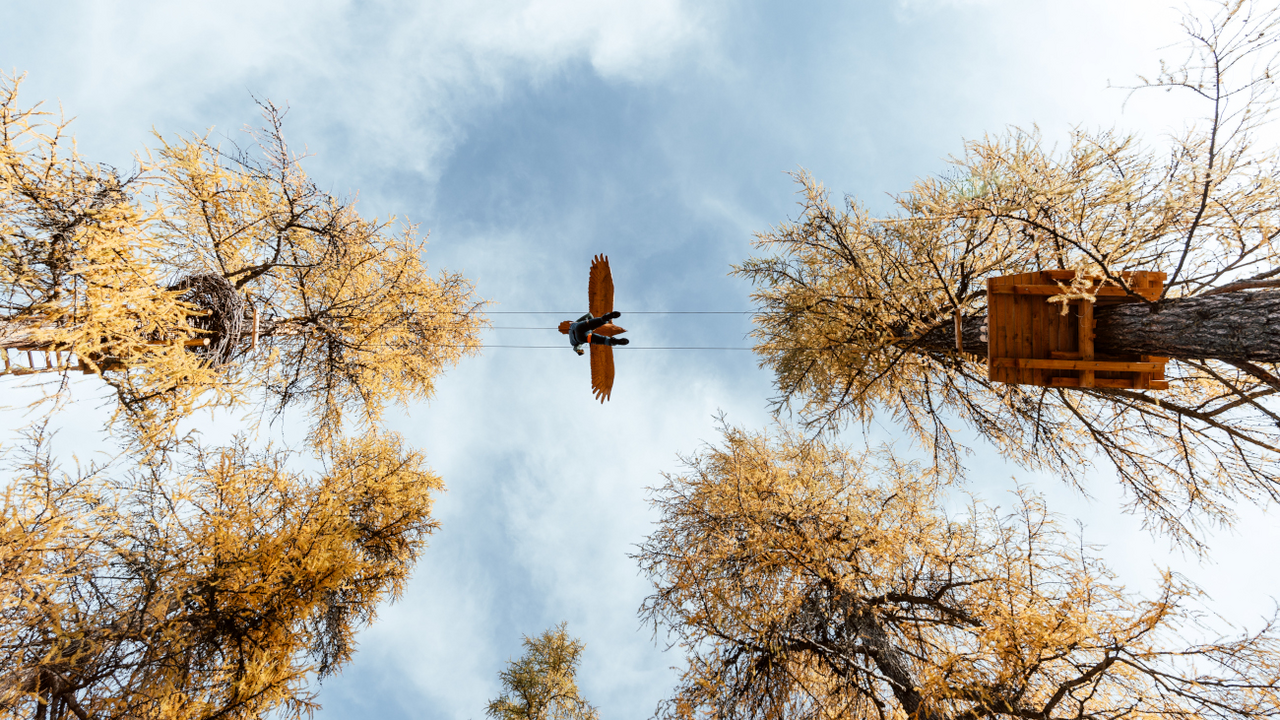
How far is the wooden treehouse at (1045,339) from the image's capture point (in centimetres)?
384

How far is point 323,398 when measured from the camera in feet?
28.7

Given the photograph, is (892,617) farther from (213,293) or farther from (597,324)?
(213,293)

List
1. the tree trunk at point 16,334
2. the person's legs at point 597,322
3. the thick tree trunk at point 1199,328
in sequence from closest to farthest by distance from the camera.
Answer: the thick tree trunk at point 1199,328 → the tree trunk at point 16,334 → the person's legs at point 597,322

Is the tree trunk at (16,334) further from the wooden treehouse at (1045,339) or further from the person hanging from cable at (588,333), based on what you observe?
the wooden treehouse at (1045,339)

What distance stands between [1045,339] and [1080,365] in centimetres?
33

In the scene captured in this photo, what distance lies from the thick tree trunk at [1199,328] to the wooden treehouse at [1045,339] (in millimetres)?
127

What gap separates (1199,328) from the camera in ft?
11.6

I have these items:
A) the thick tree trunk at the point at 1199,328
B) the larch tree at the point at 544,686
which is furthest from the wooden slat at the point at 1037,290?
the larch tree at the point at 544,686

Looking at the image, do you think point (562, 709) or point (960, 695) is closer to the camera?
point (960, 695)

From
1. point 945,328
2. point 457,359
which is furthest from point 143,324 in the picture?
point 945,328

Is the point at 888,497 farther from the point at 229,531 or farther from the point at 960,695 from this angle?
the point at 229,531

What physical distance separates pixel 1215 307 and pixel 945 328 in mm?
2219

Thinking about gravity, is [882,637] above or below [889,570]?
below

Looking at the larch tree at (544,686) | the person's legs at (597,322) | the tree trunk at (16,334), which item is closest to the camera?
the tree trunk at (16,334)
